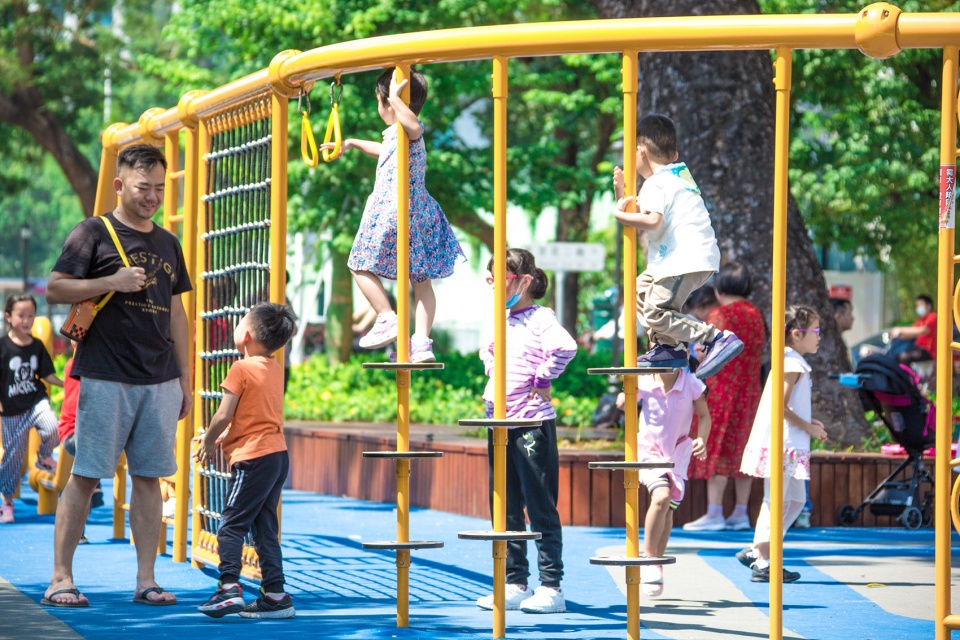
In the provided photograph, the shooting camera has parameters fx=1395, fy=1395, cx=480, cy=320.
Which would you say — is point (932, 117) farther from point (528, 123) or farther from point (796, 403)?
point (796, 403)

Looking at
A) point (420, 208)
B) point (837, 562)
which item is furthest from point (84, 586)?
point (837, 562)

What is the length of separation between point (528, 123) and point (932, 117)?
10330mm

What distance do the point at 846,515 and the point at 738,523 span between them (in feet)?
2.79

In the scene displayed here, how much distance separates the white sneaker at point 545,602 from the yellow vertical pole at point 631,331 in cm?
101

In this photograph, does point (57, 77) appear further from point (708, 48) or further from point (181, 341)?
point (708, 48)

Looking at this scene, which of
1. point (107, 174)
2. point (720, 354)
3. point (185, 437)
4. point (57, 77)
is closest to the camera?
point (720, 354)

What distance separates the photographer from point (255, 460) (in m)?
6.35

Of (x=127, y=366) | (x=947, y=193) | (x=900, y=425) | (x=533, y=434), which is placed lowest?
(x=900, y=425)

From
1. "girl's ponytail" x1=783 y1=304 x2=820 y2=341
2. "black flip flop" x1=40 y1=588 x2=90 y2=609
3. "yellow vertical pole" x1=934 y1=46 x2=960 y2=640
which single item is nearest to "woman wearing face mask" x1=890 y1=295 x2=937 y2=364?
"girl's ponytail" x1=783 y1=304 x2=820 y2=341

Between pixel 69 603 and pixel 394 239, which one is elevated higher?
pixel 394 239

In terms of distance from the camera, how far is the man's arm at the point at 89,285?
6277 mm

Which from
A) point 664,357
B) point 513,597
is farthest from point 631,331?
point 513,597

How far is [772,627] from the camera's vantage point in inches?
210

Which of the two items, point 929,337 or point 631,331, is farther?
point 929,337
